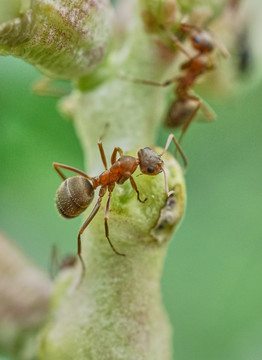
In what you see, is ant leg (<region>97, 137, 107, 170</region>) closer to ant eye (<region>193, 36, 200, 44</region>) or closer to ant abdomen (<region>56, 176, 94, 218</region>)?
ant abdomen (<region>56, 176, 94, 218</region>)

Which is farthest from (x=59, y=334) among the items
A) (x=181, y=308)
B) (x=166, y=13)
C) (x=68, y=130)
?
(x=68, y=130)

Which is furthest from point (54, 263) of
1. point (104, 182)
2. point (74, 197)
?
point (104, 182)

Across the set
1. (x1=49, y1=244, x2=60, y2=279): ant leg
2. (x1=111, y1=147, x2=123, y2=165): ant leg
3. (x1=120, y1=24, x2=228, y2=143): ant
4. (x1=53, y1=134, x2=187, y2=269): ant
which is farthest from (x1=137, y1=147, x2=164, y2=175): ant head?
(x1=49, y1=244, x2=60, y2=279): ant leg

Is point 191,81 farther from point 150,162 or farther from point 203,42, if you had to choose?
point 150,162

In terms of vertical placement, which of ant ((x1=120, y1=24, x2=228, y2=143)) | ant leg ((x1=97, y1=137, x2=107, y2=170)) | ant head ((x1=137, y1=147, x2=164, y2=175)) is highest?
ant ((x1=120, y1=24, x2=228, y2=143))

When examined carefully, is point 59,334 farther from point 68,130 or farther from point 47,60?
point 68,130

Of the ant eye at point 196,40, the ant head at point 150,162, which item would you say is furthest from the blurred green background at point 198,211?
the ant head at point 150,162
